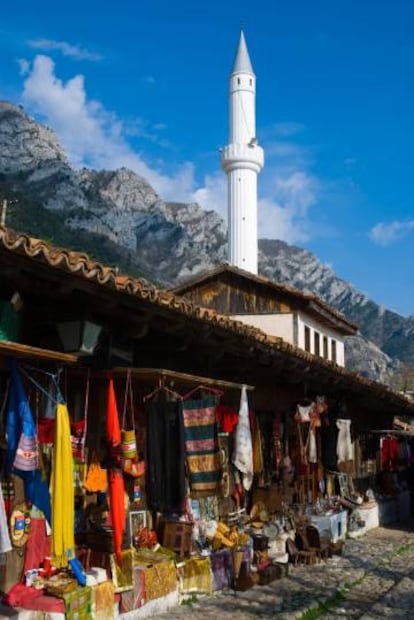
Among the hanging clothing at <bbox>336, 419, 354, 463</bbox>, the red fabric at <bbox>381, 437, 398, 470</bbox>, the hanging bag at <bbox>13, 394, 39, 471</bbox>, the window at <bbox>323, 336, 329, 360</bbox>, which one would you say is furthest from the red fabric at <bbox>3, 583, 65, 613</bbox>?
the window at <bbox>323, 336, 329, 360</bbox>

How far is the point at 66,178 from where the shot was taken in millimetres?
89125

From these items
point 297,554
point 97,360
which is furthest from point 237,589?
point 97,360

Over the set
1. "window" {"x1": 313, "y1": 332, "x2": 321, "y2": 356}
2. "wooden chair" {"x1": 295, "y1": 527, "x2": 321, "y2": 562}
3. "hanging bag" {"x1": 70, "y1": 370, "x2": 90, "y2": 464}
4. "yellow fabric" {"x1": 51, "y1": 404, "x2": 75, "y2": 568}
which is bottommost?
"wooden chair" {"x1": 295, "y1": 527, "x2": 321, "y2": 562}

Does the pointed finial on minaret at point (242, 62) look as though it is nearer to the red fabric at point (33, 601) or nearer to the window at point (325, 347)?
the window at point (325, 347)

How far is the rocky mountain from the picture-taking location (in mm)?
76562

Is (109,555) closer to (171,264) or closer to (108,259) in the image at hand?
(108,259)

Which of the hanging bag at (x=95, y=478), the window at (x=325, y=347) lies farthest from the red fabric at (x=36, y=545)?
the window at (x=325, y=347)

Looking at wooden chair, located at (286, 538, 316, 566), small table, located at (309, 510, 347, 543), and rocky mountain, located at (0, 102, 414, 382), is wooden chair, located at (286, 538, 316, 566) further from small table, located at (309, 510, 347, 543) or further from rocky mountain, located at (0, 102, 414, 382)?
rocky mountain, located at (0, 102, 414, 382)

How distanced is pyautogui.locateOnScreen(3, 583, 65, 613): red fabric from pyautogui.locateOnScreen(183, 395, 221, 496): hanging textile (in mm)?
2554

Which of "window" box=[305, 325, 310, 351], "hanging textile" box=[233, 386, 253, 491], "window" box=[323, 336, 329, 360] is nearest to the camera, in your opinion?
"hanging textile" box=[233, 386, 253, 491]

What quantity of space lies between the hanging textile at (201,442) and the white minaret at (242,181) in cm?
2709

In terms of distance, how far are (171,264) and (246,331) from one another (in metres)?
90.5

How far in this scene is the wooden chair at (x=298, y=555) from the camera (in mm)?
11812

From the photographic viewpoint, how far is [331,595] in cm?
974
